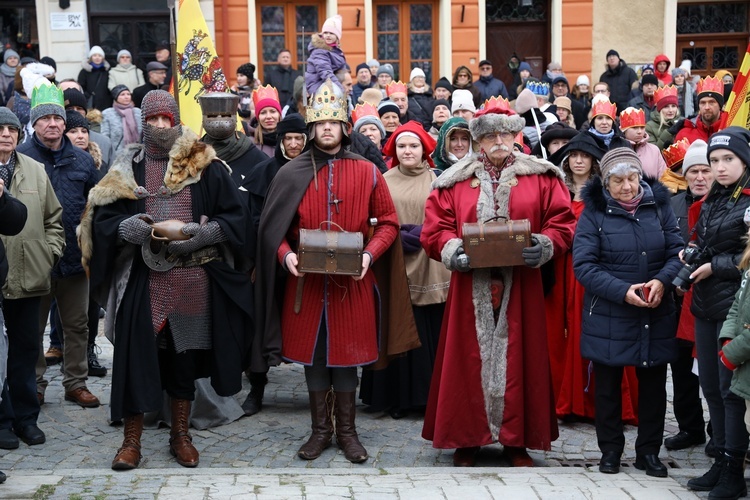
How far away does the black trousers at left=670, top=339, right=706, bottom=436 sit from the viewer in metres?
6.61

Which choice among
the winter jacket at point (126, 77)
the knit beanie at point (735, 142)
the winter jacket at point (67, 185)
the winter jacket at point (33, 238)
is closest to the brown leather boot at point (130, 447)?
the winter jacket at point (33, 238)

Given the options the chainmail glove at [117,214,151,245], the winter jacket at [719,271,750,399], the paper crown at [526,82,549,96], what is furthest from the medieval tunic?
the paper crown at [526,82,549,96]

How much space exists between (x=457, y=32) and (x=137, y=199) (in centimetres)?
1233

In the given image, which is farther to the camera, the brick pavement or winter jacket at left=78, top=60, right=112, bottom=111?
winter jacket at left=78, top=60, right=112, bottom=111

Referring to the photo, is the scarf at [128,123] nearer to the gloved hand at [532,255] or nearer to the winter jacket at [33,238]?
the winter jacket at [33,238]

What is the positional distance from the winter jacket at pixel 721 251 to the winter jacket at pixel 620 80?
10.7m

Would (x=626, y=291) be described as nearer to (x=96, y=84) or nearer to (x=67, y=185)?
(x=67, y=185)

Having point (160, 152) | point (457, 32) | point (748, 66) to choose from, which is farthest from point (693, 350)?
point (457, 32)

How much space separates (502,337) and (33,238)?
289 cm

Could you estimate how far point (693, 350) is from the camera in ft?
20.7

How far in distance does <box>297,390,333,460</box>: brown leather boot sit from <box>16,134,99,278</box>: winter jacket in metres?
2.03

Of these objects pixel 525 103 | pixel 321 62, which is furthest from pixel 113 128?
pixel 525 103

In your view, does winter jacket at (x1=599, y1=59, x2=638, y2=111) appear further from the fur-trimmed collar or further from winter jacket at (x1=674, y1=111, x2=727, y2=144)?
the fur-trimmed collar

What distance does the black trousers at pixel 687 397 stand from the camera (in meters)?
6.61
